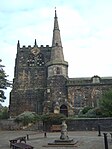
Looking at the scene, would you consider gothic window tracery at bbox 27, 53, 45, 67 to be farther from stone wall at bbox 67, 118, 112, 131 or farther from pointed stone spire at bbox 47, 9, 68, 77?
stone wall at bbox 67, 118, 112, 131

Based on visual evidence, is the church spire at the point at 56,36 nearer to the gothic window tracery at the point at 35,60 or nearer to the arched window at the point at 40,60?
the arched window at the point at 40,60

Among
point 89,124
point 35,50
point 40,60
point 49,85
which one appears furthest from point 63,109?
point 35,50

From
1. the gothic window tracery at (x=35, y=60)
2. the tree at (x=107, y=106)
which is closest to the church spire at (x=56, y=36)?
the gothic window tracery at (x=35, y=60)

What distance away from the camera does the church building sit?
149 feet

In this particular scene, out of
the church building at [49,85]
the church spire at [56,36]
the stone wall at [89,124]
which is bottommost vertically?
the stone wall at [89,124]

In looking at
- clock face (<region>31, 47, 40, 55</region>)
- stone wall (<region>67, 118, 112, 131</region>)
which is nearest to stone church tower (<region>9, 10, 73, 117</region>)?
clock face (<region>31, 47, 40, 55</region>)

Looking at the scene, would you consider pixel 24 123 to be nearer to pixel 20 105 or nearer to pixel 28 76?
pixel 20 105

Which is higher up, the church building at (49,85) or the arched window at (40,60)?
the arched window at (40,60)

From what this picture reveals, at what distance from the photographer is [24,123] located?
35.9 meters

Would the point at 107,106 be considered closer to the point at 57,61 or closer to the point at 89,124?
the point at 89,124

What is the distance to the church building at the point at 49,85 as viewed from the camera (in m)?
45.4

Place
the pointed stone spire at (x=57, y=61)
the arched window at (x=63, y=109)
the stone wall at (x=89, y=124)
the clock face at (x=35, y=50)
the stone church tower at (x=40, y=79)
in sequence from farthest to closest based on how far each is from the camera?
1. the clock face at (x=35, y=50)
2. the pointed stone spire at (x=57, y=61)
3. the stone church tower at (x=40, y=79)
4. the arched window at (x=63, y=109)
5. the stone wall at (x=89, y=124)

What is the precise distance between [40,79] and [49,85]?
5.25 metres

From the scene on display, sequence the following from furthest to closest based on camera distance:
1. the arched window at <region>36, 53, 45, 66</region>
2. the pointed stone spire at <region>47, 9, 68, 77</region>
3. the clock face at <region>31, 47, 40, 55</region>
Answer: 1. the clock face at <region>31, 47, 40, 55</region>
2. the arched window at <region>36, 53, 45, 66</region>
3. the pointed stone spire at <region>47, 9, 68, 77</region>
